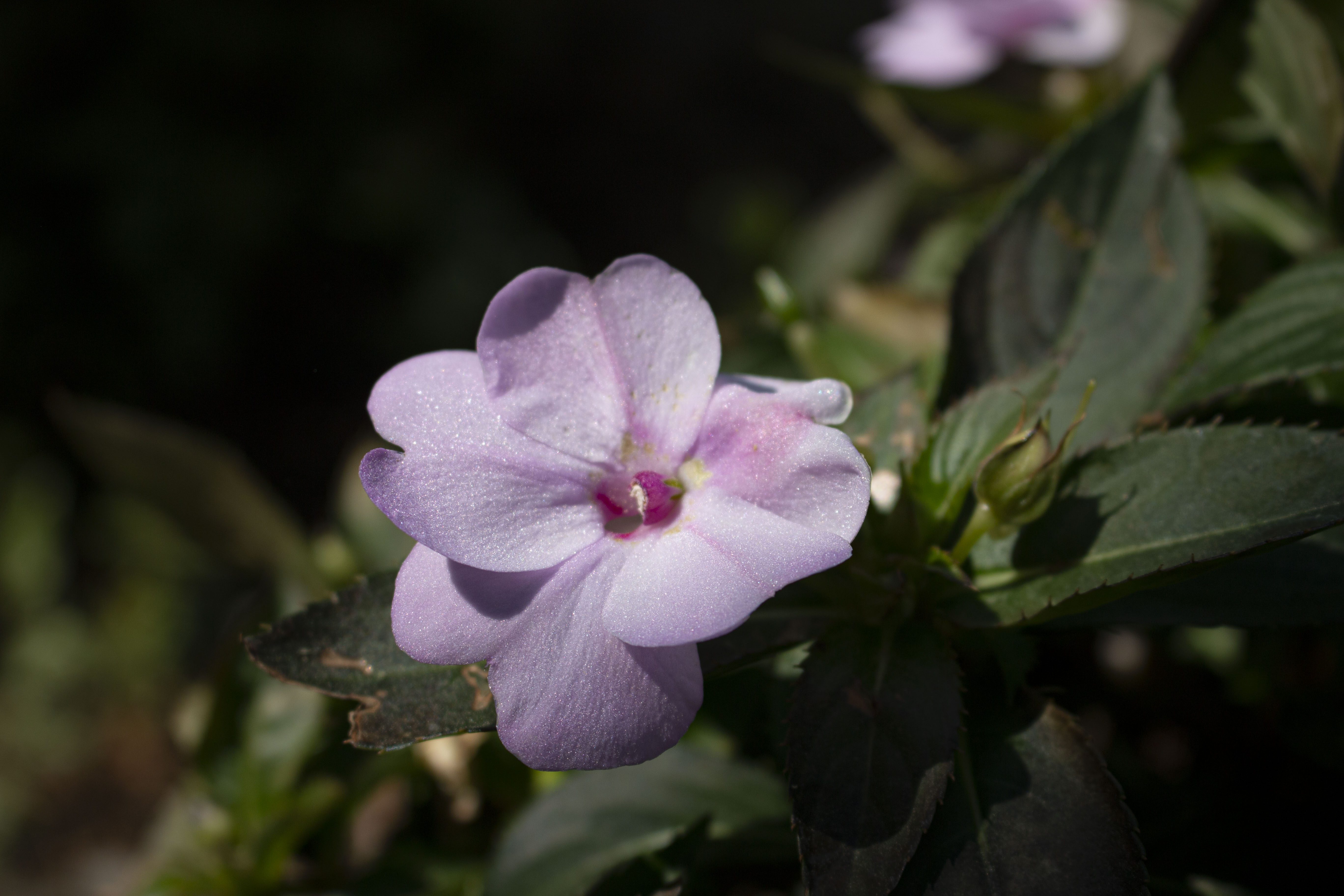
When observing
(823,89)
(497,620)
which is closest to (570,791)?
(497,620)

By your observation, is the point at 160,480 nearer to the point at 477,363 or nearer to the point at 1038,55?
the point at 477,363

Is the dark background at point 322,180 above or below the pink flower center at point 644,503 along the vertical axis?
below

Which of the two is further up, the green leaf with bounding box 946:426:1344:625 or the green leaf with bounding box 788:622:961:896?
A: the green leaf with bounding box 946:426:1344:625

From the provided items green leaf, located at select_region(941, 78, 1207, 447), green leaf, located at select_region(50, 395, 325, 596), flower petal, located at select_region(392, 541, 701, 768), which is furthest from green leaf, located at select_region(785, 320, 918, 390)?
green leaf, located at select_region(50, 395, 325, 596)

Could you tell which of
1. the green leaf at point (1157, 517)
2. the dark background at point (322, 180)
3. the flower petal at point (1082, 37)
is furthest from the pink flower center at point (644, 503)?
the dark background at point (322, 180)

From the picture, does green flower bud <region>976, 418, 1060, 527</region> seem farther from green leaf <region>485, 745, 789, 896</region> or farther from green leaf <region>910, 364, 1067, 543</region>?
green leaf <region>485, 745, 789, 896</region>

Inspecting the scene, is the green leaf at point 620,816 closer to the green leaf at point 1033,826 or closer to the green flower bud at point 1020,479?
the green leaf at point 1033,826
